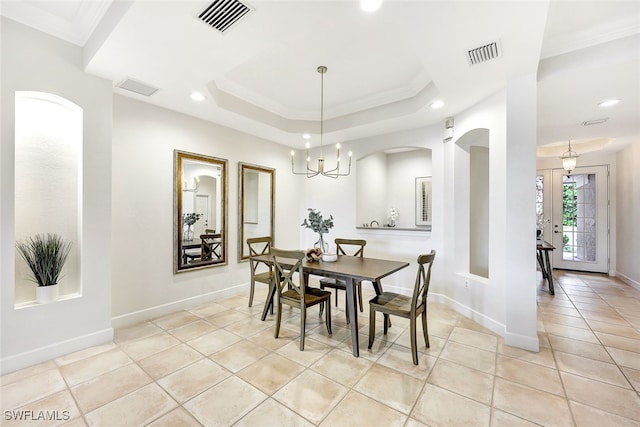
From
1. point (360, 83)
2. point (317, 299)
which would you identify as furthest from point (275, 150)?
point (317, 299)

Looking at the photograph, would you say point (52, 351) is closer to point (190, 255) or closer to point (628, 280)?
point (190, 255)

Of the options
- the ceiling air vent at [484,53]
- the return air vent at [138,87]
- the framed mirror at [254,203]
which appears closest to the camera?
the ceiling air vent at [484,53]

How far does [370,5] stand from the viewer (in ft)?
5.49

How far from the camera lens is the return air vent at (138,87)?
9.01ft

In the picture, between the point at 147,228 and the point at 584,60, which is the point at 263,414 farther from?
the point at 584,60

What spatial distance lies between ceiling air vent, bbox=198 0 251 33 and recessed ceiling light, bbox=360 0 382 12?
0.73 m

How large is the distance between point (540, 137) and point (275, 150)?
14.7 feet

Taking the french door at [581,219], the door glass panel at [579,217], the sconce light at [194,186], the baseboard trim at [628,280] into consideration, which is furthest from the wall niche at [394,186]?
the baseboard trim at [628,280]

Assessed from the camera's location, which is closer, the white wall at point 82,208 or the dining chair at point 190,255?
the white wall at point 82,208

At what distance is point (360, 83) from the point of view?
133 inches

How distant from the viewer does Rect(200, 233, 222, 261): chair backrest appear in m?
3.83

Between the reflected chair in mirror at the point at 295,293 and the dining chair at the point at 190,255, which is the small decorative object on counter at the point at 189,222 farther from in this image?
the reflected chair in mirror at the point at 295,293

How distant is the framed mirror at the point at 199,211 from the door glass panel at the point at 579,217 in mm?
7311

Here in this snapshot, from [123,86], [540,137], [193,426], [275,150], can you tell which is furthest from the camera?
[275,150]
